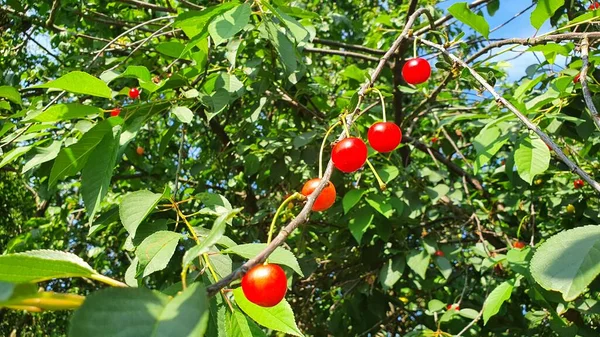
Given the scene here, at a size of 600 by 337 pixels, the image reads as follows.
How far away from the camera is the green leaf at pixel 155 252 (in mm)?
930

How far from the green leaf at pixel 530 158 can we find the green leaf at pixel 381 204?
0.53m

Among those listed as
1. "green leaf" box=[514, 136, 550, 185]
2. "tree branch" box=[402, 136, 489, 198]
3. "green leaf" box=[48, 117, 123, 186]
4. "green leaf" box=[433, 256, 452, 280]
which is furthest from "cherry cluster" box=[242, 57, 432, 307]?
"tree branch" box=[402, 136, 489, 198]

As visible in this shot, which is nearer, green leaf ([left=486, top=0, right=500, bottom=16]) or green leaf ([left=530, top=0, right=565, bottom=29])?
green leaf ([left=530, top=0, right=565, bottom=29])

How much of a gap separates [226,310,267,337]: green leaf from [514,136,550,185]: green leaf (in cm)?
111

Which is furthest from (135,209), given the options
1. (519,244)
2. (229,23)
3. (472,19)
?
(519,244)

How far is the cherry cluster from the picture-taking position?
66 centimetres

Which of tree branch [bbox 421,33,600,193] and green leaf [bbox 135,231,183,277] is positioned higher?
green leaf [bbox 135,231,183,277]

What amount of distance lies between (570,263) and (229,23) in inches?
36.1

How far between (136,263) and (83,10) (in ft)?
6.99

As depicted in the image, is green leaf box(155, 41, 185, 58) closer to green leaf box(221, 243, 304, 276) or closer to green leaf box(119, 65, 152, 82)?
green leaf box(119, 65, 152, 82)

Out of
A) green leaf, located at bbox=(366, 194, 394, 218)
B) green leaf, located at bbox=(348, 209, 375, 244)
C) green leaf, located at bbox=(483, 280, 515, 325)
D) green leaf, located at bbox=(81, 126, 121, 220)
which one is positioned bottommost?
green leaf, located at bbox=(483, 280, 515, 325)

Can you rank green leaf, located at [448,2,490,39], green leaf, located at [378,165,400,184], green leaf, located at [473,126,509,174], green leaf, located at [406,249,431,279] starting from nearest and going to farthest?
green leaf, located at [448,2,490,39] < green leaf, located at [473,126,509,174] < green leaf, located at [378,165,400,184] < green leaf, located at [406,249,431,279]

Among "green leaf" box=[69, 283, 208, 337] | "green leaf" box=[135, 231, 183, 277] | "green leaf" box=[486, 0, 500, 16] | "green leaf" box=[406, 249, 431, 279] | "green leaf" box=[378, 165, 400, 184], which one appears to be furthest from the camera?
"green leaf" box=[486, 0, 500, 16]

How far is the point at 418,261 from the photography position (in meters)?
2.24
